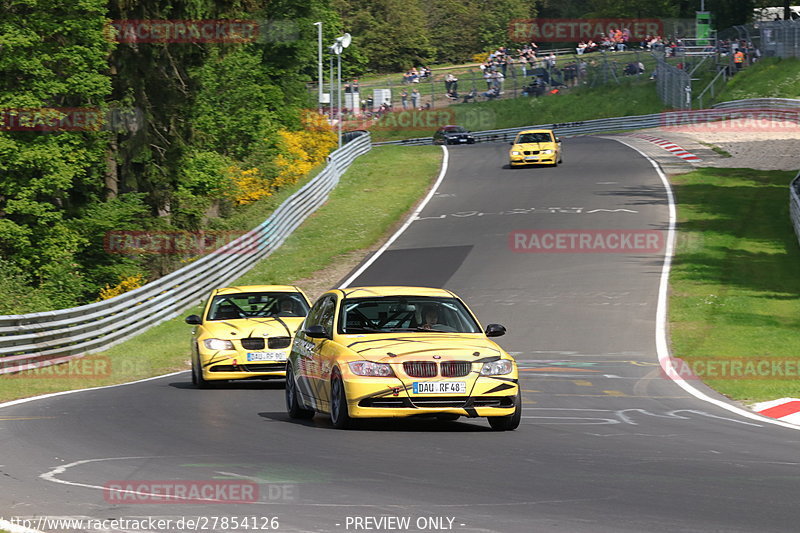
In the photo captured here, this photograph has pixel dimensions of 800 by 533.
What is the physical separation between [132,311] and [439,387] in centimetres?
1627

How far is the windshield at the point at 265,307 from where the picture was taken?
1916cm

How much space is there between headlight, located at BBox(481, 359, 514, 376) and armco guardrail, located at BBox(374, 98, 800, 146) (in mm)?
60108

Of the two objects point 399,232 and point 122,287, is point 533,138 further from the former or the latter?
point 122,287

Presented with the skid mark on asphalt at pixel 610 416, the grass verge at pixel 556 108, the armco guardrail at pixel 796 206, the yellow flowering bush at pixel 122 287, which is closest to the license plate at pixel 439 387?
the skid mark on asphalt at pixel 610 416

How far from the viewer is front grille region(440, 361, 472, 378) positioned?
12.2 metres

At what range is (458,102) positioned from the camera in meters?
93.3

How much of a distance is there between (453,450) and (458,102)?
274 ft

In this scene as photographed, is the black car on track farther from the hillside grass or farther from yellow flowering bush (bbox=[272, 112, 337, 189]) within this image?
the hillside grass

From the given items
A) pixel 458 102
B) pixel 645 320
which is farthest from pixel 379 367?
pixel 458 102

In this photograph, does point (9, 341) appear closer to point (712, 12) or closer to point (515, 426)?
point (515, 426)

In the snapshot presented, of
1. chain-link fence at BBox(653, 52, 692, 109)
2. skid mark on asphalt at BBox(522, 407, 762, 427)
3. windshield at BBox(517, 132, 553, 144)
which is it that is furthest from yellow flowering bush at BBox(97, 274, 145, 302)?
chain-link fence at BBox(653, 52, 692, 109)

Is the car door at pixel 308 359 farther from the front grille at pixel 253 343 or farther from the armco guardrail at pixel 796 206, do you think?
the armco guardrail at pixel 796 206

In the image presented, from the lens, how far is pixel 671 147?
6056cm

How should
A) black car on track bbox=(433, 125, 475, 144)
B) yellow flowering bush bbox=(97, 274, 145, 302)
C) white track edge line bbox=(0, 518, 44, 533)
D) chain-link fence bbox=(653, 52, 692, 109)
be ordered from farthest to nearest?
chain-link fence bbox=(653, 52, 692, 109) → black car on track bbox=(433, 125, 475, 144) → yellow flowering bush bbox=(97, 274, 145, 302) → white track edge line bbox=(0, 518, 44, 533)
